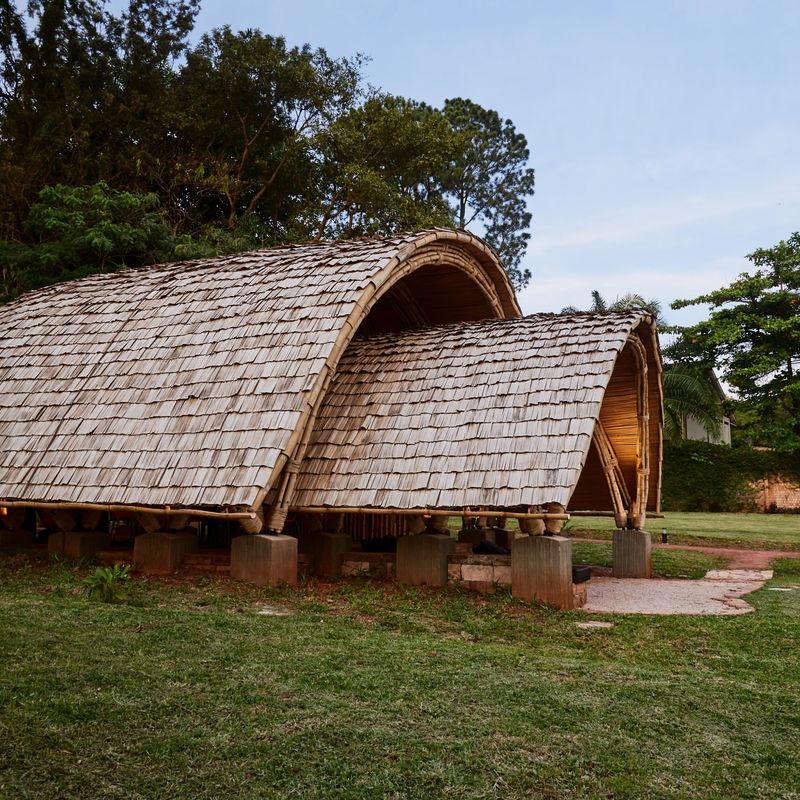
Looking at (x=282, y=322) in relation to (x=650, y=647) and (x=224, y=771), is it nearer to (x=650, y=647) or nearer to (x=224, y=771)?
(x=650, y=647)

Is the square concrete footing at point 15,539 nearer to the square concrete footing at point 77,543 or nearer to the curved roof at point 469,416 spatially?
the square concrete footing at point 77,543

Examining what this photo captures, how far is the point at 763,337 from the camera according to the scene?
27.3 m

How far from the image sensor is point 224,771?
325cm

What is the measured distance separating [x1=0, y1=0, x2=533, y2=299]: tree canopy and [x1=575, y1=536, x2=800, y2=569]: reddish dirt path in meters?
11.3

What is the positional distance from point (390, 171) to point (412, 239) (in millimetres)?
15554

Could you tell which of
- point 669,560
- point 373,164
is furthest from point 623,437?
point 373,164

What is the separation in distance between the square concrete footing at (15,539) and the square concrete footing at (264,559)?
3.39 meters

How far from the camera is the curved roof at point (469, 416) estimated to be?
7.42 metres

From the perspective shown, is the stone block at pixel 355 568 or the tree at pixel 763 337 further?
the tree at pixel 763 337

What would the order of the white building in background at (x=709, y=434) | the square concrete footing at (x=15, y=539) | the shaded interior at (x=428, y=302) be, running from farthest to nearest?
1. the white building in background at (x=709, y=434)
2. the shaded interior at (x=428, y=302)
3. the square concrete footing at (x=15, y=539)

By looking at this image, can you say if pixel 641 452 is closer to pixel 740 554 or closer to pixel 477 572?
pixel 477 572

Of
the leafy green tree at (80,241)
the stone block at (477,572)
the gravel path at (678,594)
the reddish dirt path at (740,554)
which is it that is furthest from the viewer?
the leafy green tree at (80,241)

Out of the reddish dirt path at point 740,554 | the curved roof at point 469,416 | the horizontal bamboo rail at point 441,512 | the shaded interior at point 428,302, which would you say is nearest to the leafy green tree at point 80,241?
the shaded interior at point 428,302

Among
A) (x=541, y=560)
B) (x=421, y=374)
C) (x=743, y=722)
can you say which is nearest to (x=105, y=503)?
(x=421, y=374)
